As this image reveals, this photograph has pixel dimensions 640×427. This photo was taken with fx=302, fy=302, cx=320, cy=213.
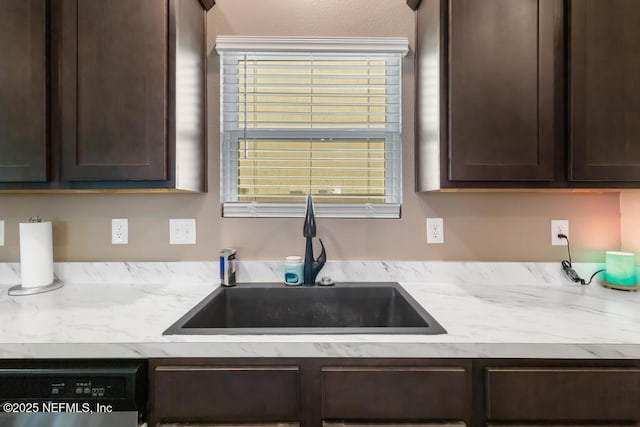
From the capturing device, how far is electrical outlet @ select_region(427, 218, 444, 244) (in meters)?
A: 1.58

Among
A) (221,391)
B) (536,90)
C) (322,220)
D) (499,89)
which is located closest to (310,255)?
(322,220)

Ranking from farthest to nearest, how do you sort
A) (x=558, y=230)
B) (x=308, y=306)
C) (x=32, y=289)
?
(x=558, y=230), (x=308, y=306), (x=32, y=289)

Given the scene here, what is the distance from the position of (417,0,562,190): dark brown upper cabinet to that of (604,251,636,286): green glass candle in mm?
595

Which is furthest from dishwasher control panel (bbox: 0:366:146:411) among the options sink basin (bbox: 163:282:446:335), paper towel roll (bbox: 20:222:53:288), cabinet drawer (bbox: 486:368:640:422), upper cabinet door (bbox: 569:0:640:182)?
upper cabinet door (bbox: 569:0:640:182)

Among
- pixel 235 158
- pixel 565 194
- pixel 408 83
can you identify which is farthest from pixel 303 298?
pixel 565 194

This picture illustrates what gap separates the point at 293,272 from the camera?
145 cm

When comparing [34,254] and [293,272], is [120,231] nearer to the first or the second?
[34,254]

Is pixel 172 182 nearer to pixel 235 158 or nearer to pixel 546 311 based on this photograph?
pixel 235 158

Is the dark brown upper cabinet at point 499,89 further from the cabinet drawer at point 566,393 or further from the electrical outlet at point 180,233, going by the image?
the electrical outlet at point 180,233

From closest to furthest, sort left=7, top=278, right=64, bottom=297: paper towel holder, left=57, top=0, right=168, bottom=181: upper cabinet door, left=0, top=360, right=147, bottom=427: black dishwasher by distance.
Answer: left=0, top=360, right=147, bottom=427: black dishwasher → left=57, top=0, right=168, bottom=181: upper cabinet door → left=7, top=278, right=64, bottom=297: paper towel holder

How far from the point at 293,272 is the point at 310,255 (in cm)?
11

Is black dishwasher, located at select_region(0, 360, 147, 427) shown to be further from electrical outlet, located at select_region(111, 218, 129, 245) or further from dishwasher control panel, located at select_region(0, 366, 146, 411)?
electrical outlet, located at select_region(111, 218, 129, 245)

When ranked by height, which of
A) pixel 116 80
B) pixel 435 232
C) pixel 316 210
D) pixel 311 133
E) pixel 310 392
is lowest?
pixel 310 392

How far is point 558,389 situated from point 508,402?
0.48 feet
